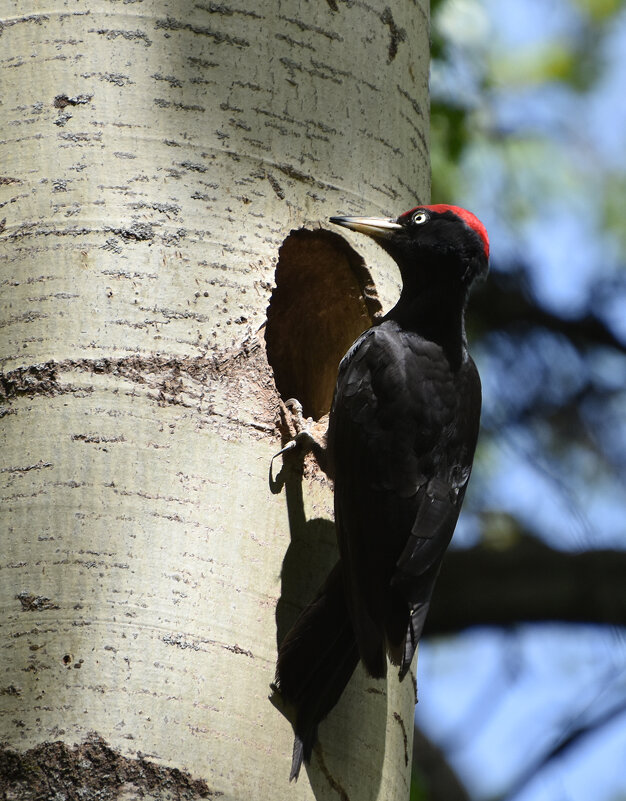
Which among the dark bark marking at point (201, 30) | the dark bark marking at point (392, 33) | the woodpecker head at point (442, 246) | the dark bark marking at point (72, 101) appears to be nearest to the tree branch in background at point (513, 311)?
the woodpecker head at point (442, 246)

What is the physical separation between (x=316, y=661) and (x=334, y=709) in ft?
0.42

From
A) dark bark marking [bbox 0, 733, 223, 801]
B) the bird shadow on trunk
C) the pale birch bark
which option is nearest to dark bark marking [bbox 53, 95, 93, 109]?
the pale birch bark

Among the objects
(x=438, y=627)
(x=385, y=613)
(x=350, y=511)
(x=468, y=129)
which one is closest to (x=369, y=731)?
(x=385, y=613)

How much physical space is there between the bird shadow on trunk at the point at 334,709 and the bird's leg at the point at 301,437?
0.10ft

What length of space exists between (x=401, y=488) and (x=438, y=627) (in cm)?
192

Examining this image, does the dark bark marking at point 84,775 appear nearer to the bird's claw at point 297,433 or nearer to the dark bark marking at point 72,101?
the bird's claw at point 297,433

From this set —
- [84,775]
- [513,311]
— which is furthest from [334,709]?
[513,311]

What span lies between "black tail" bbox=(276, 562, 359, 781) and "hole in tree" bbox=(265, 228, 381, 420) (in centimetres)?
78

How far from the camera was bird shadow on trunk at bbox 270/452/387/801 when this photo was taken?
7.45 feet

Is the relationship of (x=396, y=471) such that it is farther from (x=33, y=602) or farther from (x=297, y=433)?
(x=33, y=602)

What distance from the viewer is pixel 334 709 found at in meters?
2.35

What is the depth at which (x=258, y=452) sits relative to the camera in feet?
7.96

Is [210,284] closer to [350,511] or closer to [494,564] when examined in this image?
[350,511]

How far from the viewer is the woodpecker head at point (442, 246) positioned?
308 centimetres
